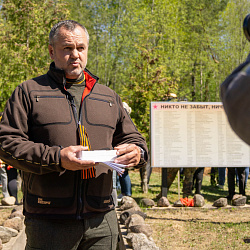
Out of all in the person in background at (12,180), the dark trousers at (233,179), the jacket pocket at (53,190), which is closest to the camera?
the jacket pocket at (53,190)

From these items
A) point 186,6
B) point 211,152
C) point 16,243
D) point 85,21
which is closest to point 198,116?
point 211,152

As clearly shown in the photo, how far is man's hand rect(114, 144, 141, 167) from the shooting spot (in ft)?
7.18

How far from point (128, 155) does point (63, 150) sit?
0.37 meters

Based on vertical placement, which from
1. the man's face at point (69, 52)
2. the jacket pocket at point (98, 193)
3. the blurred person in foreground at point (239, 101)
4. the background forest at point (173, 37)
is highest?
the background forest at point (173, 37)

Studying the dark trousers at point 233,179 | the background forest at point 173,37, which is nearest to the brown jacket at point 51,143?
the dark trousers at point 233,179

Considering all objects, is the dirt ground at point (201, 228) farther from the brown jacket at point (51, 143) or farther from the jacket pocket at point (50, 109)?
the jacket pocket at point (50, 109)

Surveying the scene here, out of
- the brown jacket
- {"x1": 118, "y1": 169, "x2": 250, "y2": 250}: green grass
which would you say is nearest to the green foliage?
{"x1": 118, "y1": 169, "x2": 250, "y2": 250}: green grass

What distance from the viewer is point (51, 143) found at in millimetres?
2213

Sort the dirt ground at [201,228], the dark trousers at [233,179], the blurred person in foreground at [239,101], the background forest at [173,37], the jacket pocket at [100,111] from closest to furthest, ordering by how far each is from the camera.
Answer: the blurred person in foreground at [239,101] → the jacket pocket at [100,111] → the dirt ground at [201,228] → the dark trousers at [233,179] → the background forest at [173,37]

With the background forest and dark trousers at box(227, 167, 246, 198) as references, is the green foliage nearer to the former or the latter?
Result: dark trousers at box(227, 167, 246, 198)

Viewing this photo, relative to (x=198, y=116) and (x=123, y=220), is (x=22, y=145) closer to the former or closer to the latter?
(x=123, y=220)

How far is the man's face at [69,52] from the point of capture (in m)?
2.37

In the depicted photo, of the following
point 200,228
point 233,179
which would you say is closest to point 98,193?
point 200,228

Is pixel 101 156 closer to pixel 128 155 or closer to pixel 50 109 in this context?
pixel 128 155
